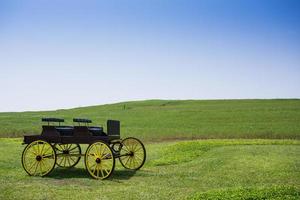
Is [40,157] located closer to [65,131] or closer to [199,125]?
[65,131]

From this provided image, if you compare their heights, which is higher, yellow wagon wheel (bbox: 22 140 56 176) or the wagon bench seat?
the wagon bench seat

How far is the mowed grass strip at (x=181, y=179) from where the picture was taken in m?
14.0

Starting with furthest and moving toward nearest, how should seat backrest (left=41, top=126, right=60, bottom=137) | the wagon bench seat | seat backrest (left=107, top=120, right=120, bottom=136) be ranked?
seat backrest (left=107, top=120, right=120, bottom=136), seat backrest (left=41, top=126, right=60, bottom=137), the wagon bench seat

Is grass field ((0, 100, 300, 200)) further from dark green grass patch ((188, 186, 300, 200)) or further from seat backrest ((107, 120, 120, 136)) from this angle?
seat backrest ((107, 120, 120, 136))

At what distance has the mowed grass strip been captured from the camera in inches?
551

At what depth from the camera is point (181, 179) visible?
17.9m

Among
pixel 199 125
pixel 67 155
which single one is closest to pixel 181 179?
pixel 67 155

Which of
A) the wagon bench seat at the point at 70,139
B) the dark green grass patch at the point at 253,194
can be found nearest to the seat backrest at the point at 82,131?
the wagon bench seat at the point at 70,139

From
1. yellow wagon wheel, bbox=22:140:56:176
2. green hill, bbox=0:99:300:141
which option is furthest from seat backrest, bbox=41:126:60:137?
green hill, bbox=0:99:300:141

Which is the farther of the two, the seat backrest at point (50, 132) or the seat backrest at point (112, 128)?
the seat backrest at point (112, 128)

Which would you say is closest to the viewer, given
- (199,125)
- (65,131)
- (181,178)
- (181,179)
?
(181,179)

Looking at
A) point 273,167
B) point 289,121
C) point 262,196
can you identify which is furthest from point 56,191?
point 289,121

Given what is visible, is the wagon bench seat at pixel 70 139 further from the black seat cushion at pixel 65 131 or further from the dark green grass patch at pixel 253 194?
the dark green grass patch at pixel 253 194

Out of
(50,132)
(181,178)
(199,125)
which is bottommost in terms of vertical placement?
(181,178)
